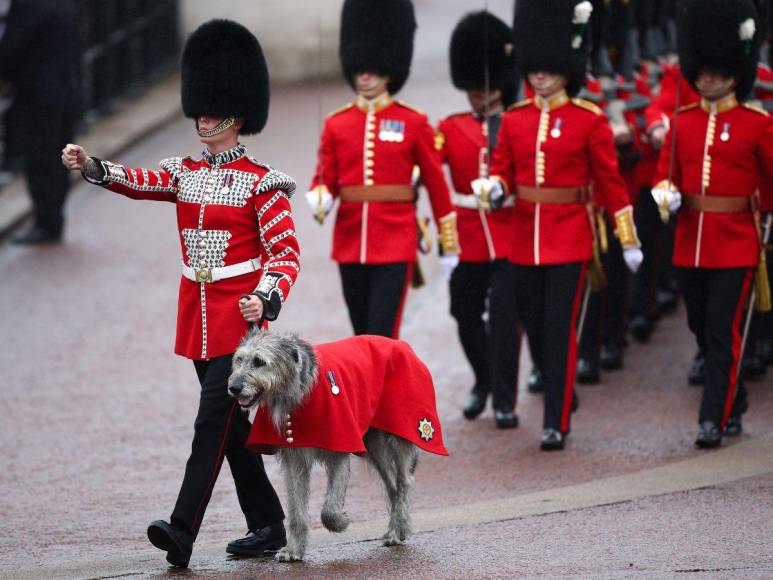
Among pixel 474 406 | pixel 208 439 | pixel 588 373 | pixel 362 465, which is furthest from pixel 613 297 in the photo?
pixel 208 439

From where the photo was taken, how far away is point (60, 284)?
1127 cm

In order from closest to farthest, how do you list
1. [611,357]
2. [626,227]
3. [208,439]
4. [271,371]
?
1. [271,371]
2. [208,439]
3. [626,227]
4. [611,357]

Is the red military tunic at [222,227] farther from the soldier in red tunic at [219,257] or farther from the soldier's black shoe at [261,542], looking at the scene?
the soldier's black shoe at [261,542]

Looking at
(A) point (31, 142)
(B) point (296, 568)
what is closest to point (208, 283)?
(B) point (296, 568)

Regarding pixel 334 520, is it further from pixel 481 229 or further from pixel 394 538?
pixel 481 229

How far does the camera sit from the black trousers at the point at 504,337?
8.09 metres

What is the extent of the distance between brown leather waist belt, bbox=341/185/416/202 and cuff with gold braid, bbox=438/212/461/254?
19 centimetres

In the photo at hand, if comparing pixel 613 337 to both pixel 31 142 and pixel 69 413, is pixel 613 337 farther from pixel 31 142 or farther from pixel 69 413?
pixel 31 142

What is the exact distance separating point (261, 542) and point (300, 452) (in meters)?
0.41

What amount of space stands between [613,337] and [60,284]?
12.5 feet

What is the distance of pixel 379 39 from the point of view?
26.7 feet

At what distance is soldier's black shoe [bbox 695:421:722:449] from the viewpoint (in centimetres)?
750

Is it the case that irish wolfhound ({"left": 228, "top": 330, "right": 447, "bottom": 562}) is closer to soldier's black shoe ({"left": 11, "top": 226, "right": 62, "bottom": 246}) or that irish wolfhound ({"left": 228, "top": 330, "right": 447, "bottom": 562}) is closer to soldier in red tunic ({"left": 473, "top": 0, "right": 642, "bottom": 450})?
soldier in red tunic ({"left": 473, "top": 0, "right": 642, "bottom": 450})

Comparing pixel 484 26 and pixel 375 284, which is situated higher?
pixel 484 26
